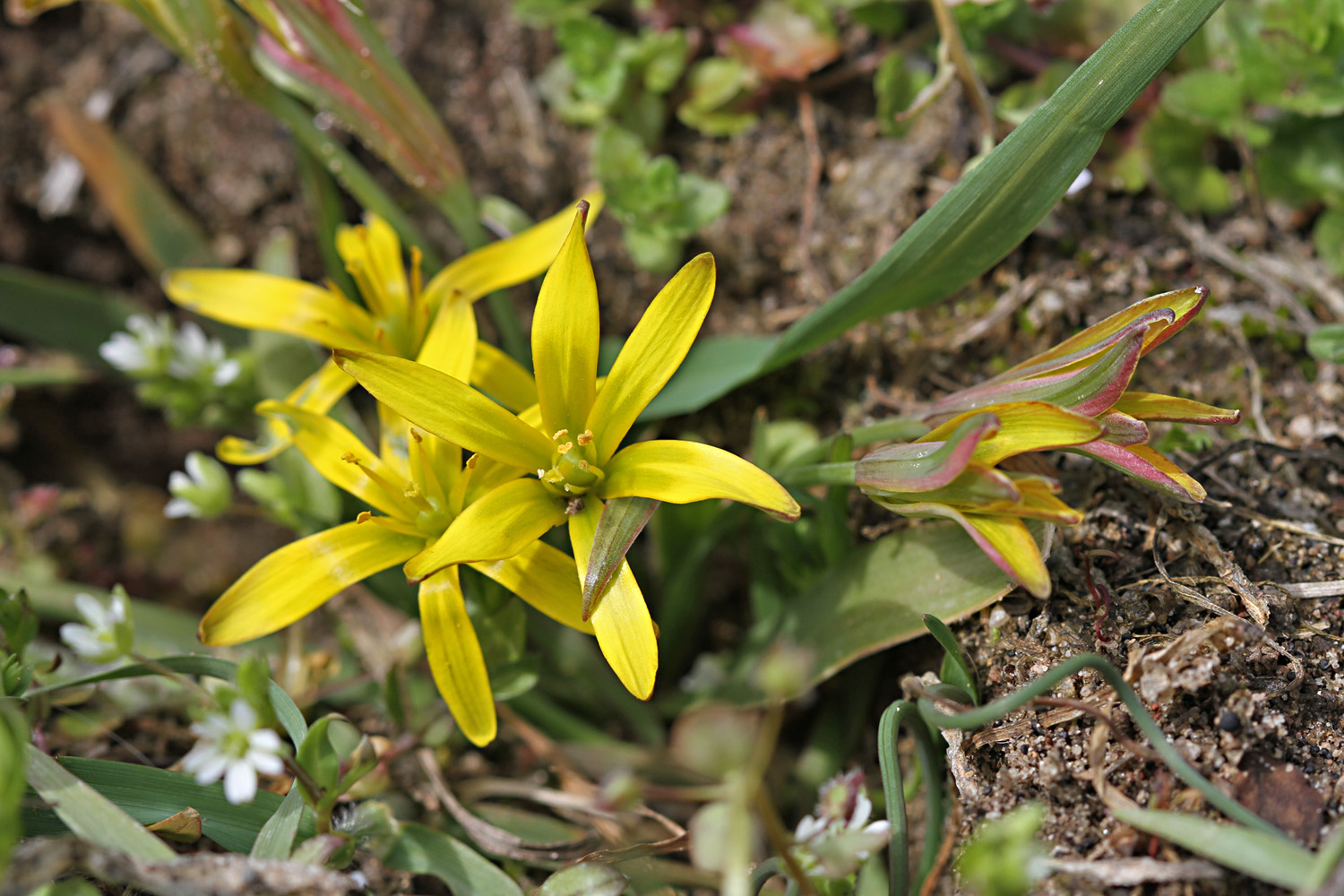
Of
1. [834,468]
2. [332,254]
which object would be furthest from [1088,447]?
[332,254]

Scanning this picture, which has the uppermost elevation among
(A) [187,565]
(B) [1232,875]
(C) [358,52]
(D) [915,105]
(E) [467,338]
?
(C) [358,52]

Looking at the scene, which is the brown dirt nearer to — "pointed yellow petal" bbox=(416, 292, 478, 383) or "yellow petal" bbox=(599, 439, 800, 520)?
"yellow petal" bbox=(599, 439, 800, 520)

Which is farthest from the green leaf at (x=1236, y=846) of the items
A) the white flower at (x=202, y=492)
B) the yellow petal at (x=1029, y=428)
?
the white flower at (x=202, y=492)

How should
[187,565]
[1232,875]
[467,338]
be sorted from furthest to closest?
[187,565] → [467,338] → [1232,875]

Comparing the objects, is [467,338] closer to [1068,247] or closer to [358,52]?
[358,52]

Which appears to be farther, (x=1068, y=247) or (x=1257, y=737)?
(x=1068, y=247)

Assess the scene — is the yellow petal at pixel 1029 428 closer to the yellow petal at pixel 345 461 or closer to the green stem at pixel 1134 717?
the green stem at pixel 1134 717
